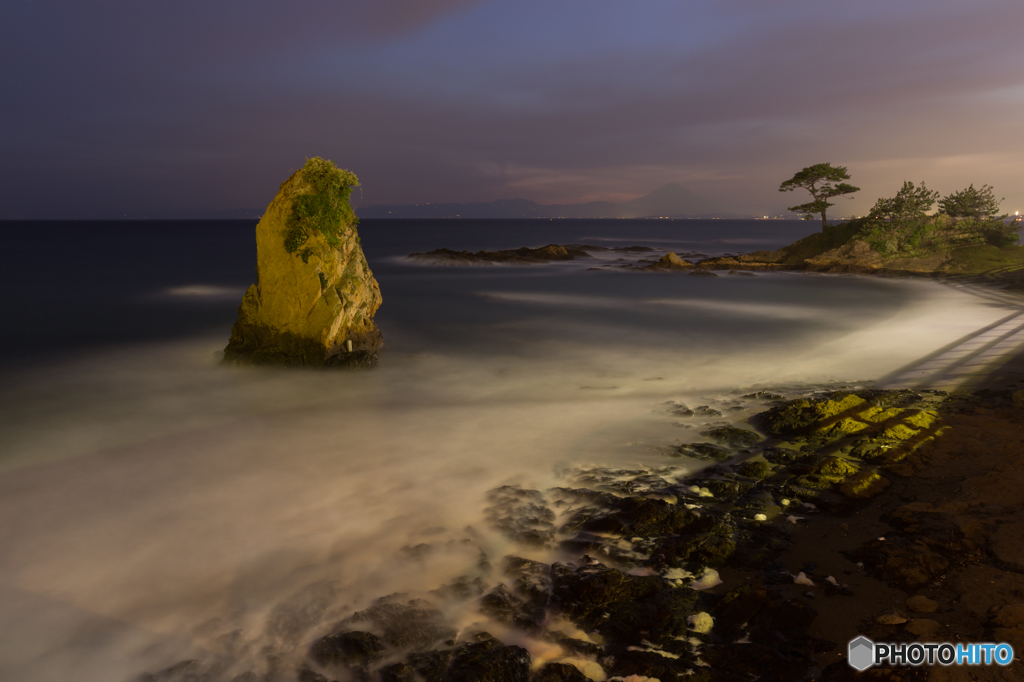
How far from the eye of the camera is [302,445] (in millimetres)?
8812

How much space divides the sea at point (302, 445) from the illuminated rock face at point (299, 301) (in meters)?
0.75

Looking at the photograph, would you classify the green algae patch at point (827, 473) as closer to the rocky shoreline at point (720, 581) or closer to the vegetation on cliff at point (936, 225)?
the rocky shoreline at point (720, 581)

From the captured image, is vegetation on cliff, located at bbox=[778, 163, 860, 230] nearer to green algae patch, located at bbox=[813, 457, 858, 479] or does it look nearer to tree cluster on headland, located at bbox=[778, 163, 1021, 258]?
tree cluster on headland, located at bbox=[778, 163, 1021, 258]

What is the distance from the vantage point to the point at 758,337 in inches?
683

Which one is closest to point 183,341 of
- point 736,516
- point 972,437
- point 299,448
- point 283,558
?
point 299,448

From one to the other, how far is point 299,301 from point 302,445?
4455mm

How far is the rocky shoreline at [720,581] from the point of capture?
13.6 ft

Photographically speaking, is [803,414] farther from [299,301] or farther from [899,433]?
[299,301]

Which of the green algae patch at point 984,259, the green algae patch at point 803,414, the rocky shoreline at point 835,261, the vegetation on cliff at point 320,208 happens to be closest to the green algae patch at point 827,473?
the green algae patch at point 803,414

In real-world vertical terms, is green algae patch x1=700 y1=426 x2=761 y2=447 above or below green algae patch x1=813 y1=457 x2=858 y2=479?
below

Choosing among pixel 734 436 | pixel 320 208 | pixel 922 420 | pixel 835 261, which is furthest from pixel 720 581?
pixel 835 261

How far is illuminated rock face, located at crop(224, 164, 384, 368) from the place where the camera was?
12156mm

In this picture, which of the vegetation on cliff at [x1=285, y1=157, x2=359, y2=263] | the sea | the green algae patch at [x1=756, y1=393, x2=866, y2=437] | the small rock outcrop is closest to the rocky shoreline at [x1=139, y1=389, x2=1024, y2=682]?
the sea

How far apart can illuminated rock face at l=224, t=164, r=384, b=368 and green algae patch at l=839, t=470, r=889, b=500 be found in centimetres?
966
